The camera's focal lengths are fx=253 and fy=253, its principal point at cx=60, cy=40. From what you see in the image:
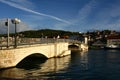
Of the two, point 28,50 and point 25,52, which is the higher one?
point 28,50

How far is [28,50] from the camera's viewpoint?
190 ft

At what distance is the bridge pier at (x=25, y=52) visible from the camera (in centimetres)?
4711

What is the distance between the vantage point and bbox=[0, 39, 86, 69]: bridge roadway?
1863 inches

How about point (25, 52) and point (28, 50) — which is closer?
point (25, 52)

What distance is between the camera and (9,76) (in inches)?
1619

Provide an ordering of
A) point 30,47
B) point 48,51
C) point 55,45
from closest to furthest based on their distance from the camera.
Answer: point 30,47
point 48,51
point 55,45

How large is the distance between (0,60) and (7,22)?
8094mm

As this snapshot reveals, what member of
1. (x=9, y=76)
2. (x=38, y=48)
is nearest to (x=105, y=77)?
(x=9, y=76)

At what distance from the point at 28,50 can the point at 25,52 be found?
87.4 inches

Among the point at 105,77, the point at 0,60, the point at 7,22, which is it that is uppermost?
the point at 7,22

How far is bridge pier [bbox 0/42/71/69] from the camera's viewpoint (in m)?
47.1

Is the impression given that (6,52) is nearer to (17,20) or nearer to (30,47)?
(17,20)

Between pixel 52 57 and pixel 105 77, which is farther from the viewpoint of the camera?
pixel 52 57

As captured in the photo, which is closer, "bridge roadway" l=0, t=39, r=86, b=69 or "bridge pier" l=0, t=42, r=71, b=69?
"bridge pier" l=0, t=42, r=71, b=69
